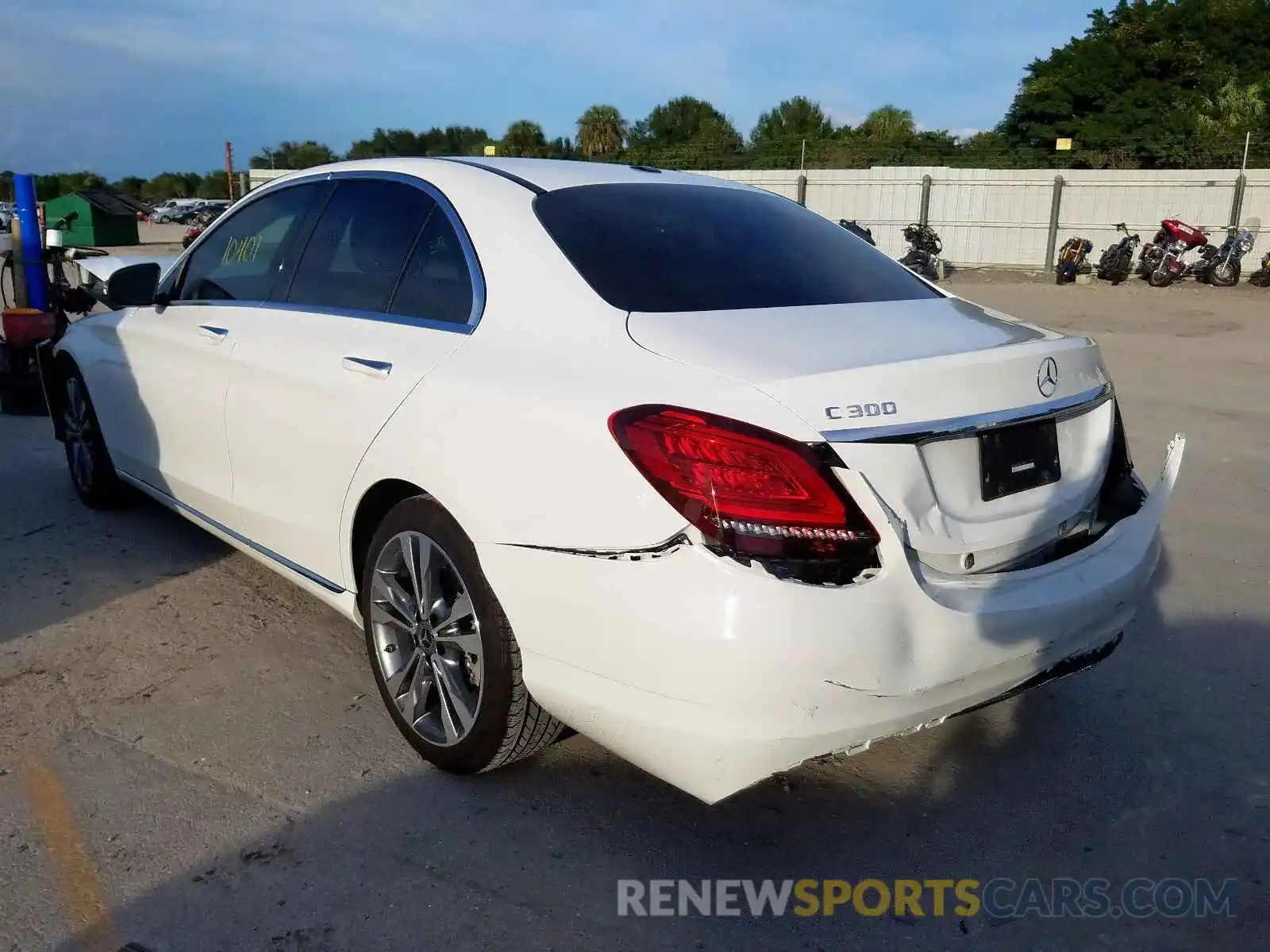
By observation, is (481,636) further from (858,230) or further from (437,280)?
(858,230)

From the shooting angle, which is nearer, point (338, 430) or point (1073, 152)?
point (338, 430)

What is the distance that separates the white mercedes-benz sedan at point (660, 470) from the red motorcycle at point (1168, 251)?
1818 centimetres

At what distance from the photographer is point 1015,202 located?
78.4 feet

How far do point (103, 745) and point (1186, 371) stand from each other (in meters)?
10.1

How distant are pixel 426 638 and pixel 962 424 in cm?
155

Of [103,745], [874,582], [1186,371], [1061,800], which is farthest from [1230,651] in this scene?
[1186,371]

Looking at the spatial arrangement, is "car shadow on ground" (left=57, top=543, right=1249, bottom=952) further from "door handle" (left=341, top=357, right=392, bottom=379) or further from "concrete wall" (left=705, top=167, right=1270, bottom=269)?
"concrete wall" (left=705, top=167, right=1270, bottom=269)

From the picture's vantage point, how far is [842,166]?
27859mm

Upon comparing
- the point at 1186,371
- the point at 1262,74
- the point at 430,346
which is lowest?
the point at 1186,371

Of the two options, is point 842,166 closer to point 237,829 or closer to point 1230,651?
point 1230,651

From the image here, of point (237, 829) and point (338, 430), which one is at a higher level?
point (338, 430)

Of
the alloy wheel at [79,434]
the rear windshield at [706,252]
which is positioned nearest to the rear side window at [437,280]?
the rear windshield at [706,252]

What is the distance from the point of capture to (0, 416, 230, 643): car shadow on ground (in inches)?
168

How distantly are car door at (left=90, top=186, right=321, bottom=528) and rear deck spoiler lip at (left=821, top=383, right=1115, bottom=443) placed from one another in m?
2.44
